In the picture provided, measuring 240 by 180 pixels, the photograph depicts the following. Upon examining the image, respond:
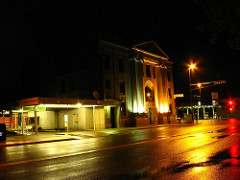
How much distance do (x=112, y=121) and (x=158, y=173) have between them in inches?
1135

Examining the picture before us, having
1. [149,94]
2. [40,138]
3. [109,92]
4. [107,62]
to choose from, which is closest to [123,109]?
[109,92]

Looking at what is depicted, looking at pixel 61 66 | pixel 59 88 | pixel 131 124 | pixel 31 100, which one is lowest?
pixel 131 124

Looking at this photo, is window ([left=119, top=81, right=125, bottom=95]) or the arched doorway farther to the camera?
the arched doorway

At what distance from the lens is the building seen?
31281 mm

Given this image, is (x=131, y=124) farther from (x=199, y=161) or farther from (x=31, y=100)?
(x=199, y=161)

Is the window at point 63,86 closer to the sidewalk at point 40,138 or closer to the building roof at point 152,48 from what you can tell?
the sidewalk at point 40,138

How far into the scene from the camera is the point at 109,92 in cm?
3494

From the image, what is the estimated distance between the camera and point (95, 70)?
33.5 metres

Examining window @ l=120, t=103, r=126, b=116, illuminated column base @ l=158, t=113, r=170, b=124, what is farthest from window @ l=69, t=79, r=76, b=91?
illuminated column base @ l=158, t=113, r=170, b=124

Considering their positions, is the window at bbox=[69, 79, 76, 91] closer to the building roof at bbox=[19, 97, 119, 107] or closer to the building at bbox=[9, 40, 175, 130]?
the building at bbox=[9, 40, 175, 130]

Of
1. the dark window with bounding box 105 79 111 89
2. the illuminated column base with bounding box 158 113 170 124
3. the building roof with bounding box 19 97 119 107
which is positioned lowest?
the illuminated column base with bounding box 158 113 170 124

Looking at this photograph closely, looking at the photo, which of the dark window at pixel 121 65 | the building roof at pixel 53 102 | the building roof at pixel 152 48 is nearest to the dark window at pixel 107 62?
the dark window at pixel 121 65

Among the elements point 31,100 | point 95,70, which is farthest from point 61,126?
point 31,100

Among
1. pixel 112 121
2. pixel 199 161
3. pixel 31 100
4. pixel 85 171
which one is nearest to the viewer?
pixel 85 171
